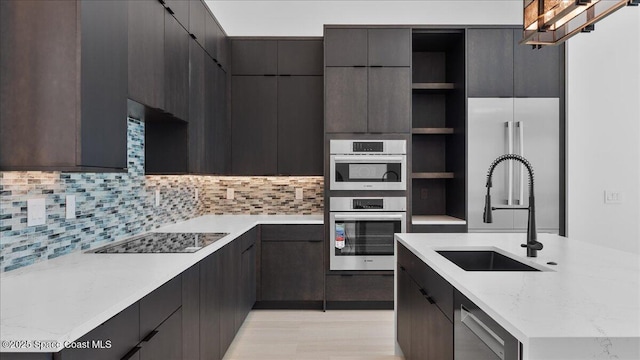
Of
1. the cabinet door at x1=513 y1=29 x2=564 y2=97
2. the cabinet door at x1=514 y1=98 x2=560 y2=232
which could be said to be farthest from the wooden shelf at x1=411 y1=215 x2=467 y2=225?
the cabinet door at x1=513 y1=29 x2=564 y2=97

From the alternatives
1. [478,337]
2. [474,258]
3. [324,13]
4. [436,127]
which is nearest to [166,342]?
[478,337]

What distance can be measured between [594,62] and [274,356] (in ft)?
12.7

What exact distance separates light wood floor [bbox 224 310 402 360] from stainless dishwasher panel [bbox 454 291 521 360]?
142cm

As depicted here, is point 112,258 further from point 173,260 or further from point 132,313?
point 132,313

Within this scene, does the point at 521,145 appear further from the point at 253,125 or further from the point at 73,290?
the point at 73,290

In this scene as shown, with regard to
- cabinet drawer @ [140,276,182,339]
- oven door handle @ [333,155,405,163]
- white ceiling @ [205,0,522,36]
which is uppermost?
white ceiling @ [205,0,522,36]

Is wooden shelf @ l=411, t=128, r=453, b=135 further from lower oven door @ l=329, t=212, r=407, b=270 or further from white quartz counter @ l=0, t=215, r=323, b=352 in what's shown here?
white quartz counter @ l=0, t=215, r=323, b=352

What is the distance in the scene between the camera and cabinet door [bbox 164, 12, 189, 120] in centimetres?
237

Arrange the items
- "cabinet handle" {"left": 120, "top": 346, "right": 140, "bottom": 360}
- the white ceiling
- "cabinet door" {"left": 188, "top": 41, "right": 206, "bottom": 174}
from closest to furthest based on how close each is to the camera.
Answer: "cabinet handle" {"left": 120, "top": 346, "right": 140, "bottom": 360} < "cabinet door" {"left": 188, "top": 41, "right": 206, "bottom": 174} < the white ceiling

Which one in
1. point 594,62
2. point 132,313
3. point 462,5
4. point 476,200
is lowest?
point 132,313

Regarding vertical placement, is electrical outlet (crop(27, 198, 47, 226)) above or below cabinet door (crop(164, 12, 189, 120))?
below

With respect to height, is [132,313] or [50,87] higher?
[50,87]

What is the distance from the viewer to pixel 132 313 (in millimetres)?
1318

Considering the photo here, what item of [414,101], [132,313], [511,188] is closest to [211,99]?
[414,101]
